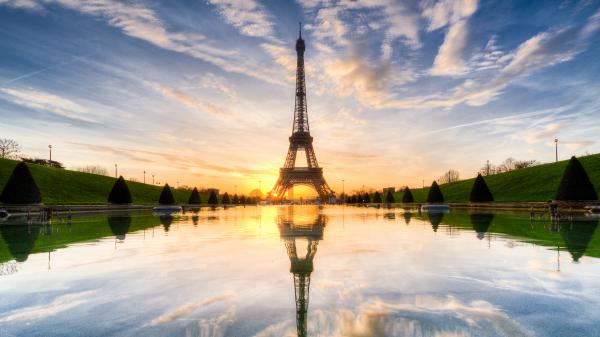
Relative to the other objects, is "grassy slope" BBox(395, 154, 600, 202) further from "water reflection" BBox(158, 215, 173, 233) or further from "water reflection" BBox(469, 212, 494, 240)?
"water reflection" BBox(158, 215, 173, 233)

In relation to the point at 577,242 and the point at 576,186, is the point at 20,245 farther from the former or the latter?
the point at 576,186

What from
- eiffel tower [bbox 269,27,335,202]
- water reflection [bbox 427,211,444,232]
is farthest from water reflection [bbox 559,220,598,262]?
→ eiffel tower [bbox 269,27,335,202]

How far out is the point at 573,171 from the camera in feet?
99.7

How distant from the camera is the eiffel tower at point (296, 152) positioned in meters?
71.8

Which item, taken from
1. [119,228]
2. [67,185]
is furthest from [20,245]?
[67,185]

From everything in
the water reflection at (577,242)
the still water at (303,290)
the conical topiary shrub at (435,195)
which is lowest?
the still water at (303,290)

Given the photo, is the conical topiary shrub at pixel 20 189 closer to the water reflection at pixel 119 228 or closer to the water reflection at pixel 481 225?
the water reflection at pixel 119 228

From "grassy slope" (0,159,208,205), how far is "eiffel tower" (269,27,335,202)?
26.1 meters

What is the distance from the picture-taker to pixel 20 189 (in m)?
31.7

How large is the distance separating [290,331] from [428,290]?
9.86ft

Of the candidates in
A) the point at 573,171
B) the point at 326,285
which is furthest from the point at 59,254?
the point at 573,171

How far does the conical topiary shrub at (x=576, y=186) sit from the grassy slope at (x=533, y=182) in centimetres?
1448

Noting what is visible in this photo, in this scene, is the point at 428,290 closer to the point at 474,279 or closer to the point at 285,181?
the point at 474,279

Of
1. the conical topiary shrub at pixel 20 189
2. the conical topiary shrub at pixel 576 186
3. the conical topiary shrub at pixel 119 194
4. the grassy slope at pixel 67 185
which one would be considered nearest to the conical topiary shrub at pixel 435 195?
the conical topiary shrub at pixel 576 186
